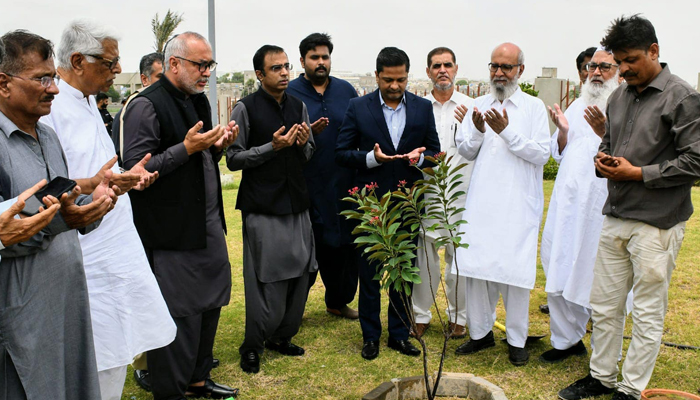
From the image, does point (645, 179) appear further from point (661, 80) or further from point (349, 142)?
point (349, 142)

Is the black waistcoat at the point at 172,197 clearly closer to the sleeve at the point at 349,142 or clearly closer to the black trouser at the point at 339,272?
the sleeve at the point at 349,142

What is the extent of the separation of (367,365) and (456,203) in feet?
4.94

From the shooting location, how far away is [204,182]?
393cm

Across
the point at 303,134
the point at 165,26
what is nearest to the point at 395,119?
the point at 303,134

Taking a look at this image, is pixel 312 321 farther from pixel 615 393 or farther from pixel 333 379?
pixel 615 393

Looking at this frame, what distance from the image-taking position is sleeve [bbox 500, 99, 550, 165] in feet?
14.6

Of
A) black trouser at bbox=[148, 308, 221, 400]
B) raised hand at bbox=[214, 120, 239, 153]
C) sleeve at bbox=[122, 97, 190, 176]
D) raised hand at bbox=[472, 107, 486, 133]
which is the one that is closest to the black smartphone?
sleeve at bbox=[122, 97, 190, 176]

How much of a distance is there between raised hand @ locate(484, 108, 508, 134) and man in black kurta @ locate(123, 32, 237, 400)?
184cm

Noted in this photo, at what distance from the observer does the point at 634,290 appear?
372 cm

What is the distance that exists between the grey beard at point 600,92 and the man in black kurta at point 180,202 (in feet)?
9.09

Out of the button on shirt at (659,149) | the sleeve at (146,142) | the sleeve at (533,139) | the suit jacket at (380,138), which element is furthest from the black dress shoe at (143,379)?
the button on shirt at (659,149)

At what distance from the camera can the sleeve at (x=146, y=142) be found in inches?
142

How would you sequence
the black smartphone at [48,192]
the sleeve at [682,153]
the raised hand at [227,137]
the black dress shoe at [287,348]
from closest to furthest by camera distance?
the black smartphone at [48,192], the sleeve at [682,153], the raised hand at [227,137], the black dress shoe at [287,348]

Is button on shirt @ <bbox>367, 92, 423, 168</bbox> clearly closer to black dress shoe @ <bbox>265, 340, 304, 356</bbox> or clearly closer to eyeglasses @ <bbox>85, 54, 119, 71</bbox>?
black dress shoe @ <bbox>265, 340, 304, 356</bbox>
